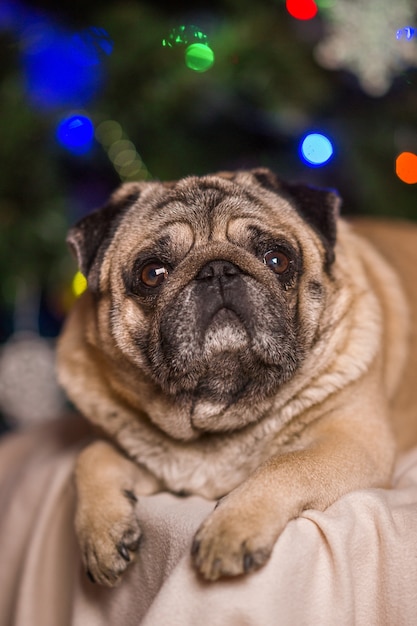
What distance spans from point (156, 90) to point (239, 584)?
6.94 ft

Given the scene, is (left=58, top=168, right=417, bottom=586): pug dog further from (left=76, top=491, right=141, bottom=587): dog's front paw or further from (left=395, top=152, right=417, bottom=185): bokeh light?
(left=395, top=152, right=417, bottom=185): bokeh light

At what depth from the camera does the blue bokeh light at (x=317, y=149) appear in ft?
10.00

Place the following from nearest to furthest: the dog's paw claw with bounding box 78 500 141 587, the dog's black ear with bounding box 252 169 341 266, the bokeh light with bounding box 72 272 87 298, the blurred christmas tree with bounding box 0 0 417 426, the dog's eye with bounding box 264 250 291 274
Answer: the dog's paw claw with bounding box 78 500 141 587 < the dog's eye with bounding box 264 250 291 274 < the dog's black ear with bounding box 252 169 341 266 < the blurred christmas tree with bounding box 0 0 417 426 < the bokeh light with bounding box 72 272 87 298

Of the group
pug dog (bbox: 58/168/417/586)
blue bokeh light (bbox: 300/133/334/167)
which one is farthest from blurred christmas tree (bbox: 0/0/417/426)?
pug dog (bbox: 58/168/417/586)

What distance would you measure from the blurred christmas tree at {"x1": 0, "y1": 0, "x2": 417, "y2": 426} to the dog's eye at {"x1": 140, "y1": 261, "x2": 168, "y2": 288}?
44.1 inches

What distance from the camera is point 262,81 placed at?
3.03 m

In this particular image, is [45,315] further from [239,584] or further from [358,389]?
[239,584]

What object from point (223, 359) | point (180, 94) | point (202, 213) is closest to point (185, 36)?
point (180, 94)

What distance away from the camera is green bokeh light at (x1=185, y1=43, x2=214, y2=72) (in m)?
2.94

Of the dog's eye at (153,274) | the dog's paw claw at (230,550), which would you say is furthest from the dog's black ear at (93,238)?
the dog's paw claw at (230,550)

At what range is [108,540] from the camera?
197 centimetres

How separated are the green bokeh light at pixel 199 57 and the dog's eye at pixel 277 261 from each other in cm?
115

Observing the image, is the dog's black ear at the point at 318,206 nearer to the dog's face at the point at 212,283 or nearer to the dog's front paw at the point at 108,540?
the dog's face at the point at 212,283

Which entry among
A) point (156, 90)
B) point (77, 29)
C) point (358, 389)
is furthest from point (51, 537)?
point (77, 29)
